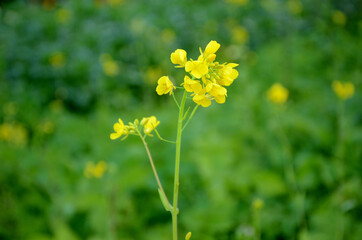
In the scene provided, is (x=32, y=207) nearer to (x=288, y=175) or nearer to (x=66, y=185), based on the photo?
(x=66, y=185)

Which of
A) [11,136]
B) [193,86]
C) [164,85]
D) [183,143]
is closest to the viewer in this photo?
[193,86]

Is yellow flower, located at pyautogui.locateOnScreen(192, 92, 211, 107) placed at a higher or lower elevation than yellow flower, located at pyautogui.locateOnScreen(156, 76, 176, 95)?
lower

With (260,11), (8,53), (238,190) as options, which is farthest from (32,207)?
(260,11)

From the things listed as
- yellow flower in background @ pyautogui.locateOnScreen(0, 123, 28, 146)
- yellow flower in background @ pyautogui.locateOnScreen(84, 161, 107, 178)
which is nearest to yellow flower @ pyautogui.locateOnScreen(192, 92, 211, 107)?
yellow flower in background @ pyautogui.locateOnScreen(84, 161, 107, 178)

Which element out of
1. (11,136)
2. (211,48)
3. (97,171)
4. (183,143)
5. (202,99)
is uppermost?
(11,136)

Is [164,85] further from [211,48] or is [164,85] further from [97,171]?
[97,171]

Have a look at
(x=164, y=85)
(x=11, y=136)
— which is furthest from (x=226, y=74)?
(x=11, y=136)

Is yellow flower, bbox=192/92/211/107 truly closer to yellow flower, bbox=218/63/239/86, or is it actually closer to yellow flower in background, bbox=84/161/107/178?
yellow flower, bbox=218/63/239/86

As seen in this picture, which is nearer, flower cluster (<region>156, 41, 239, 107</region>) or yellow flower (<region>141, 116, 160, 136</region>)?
flower cluster (<region>156, 41, 239, 107</region>)

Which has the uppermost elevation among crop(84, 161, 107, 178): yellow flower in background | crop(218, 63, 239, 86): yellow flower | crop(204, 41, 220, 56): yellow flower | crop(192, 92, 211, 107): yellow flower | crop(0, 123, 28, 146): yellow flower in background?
crop(0, 123, 28, 146): yellow flower in background
